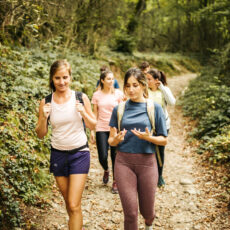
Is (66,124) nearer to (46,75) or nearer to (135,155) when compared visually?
(135,155)

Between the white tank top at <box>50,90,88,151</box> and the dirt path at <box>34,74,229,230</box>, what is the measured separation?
1.63 meters

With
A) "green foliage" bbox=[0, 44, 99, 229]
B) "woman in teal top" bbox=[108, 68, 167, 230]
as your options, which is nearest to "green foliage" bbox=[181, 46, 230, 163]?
"woman in teal top" bbox=[108, 68, 167, 230]

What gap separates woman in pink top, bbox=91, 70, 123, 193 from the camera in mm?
4711

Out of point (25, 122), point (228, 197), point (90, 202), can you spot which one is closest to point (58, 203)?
point (90, 202)

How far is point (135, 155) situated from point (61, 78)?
136cm

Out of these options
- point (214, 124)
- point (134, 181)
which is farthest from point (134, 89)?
point (214, 124)

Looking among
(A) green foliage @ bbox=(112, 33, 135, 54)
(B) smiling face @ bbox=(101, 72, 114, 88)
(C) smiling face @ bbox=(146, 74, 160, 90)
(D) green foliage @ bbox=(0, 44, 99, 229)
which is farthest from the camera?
(A) green foliage @ bbox=(112, 33, 135, 54)

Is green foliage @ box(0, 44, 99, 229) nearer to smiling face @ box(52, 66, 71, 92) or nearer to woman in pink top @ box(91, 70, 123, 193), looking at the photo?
woman in pink top @ box(91, 70, 123, 193)

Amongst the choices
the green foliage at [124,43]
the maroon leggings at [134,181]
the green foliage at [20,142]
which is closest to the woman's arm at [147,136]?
the maroon leggings at [134,181]

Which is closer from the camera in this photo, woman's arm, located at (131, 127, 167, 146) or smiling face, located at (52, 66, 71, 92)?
woman's arm, located at (131, 127, 167, 146)

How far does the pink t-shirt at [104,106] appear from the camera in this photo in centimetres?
473

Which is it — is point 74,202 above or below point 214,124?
above

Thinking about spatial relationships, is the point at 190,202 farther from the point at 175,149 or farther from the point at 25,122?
the point at 25,122

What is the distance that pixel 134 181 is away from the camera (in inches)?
114
